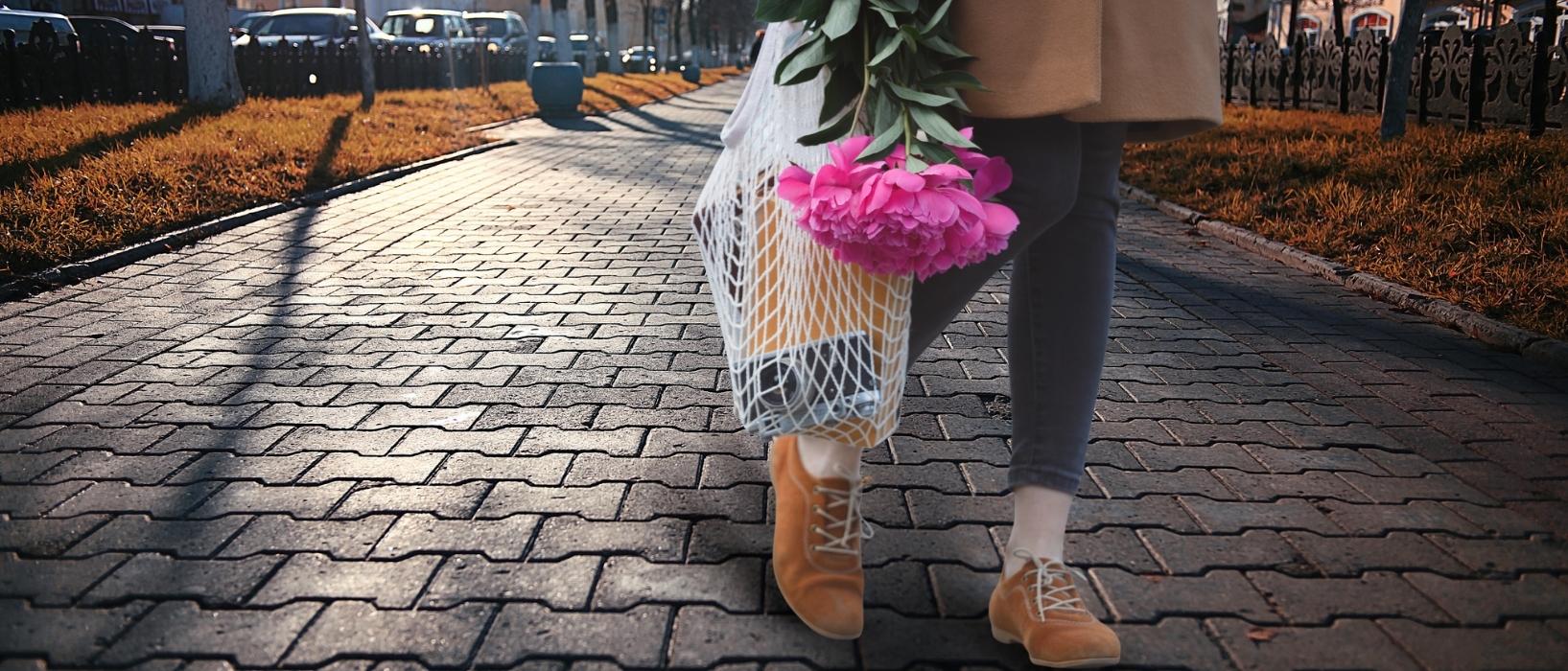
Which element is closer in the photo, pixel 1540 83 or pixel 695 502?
pixel 695 502

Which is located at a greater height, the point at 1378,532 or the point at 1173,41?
the point at 1173,41

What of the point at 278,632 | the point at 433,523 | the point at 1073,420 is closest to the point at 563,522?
the point at 433,523

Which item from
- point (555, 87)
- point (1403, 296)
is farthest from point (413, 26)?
point (1403, 296)

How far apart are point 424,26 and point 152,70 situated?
9.75 metres

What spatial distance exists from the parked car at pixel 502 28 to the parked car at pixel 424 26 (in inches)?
115

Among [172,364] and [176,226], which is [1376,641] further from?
[176,226]

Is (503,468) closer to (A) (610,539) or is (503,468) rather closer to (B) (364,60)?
(A) (610,539)

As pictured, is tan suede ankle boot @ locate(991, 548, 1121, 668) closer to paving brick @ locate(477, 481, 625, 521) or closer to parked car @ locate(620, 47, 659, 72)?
paving brick @ locate(477, 481, 625, 521)

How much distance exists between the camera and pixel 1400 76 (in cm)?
1070

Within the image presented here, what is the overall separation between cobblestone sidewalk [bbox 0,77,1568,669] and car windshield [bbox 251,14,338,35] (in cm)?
1683

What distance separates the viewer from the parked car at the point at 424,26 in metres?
23.7

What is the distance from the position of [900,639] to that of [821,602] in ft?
0.52

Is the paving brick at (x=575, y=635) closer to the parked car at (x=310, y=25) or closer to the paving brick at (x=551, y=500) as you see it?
the paving brick at (x=551, y=500)

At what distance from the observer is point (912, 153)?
5.74ft
